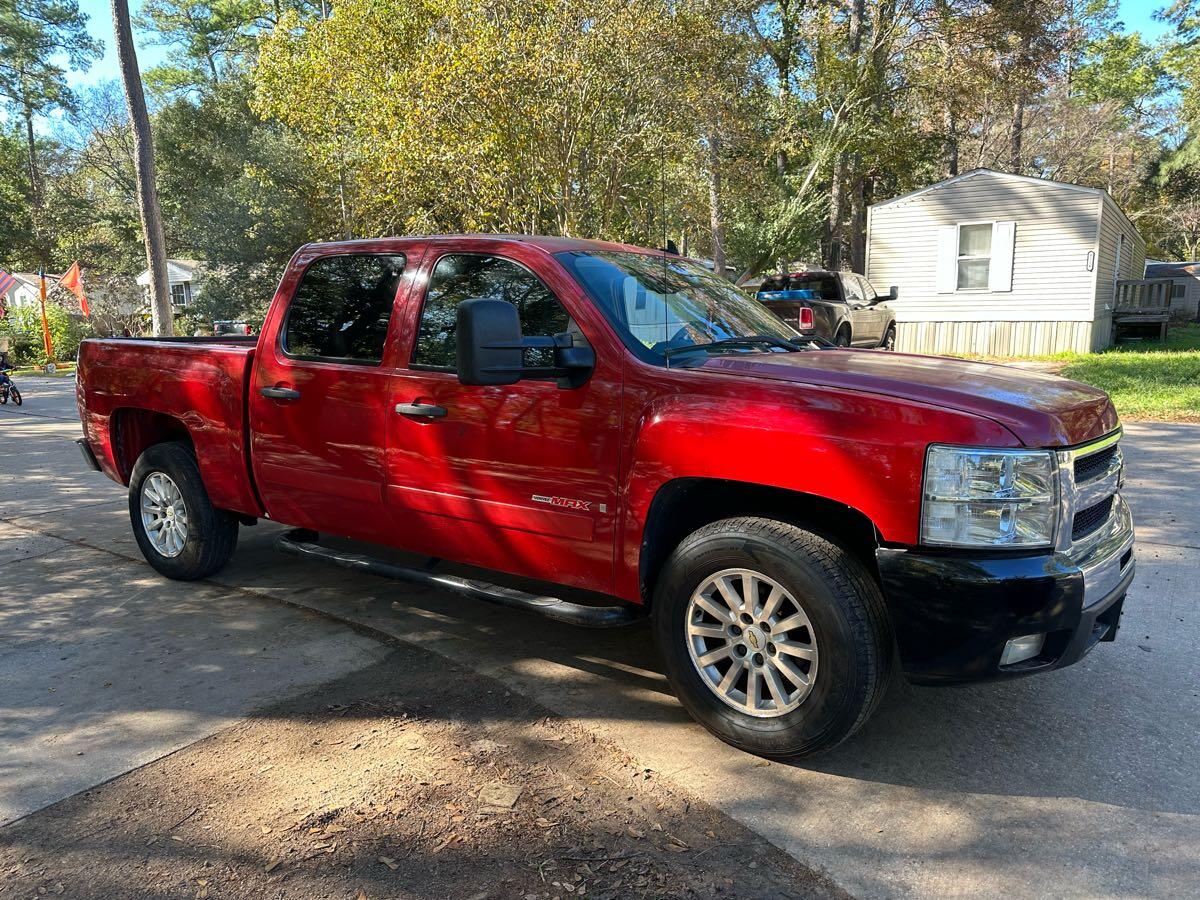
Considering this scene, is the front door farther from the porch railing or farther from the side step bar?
the porch railing

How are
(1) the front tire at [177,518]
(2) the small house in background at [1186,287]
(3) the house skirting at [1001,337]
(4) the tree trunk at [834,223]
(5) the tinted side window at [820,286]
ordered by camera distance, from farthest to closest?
(2) the small house in background at [1186,287]
(4) the tree trunk at [834,223]
(3) the house skirting at [1001,337]
(5) the tinted side window at [820,286]
(1) the front tire at [177,518]

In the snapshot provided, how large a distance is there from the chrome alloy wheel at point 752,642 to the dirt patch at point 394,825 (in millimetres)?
446

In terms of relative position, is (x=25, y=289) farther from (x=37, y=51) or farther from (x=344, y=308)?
(x=344, y=308)

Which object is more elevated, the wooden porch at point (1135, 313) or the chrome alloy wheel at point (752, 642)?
the wooden porch at point (1135, 313)

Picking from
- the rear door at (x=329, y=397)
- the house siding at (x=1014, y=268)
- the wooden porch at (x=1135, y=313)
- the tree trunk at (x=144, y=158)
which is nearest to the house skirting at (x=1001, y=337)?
the house siding at (x=1014, y=268)

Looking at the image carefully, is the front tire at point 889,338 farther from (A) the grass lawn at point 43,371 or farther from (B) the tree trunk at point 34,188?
(B) the tree trunk at point 34,188

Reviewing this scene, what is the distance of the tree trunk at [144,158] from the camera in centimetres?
1309

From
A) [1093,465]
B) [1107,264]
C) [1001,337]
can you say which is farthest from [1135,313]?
[1093,465]

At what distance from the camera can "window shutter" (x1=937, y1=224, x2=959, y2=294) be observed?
62.3 feet

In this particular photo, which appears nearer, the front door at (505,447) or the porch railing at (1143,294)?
the front door at (505,447)

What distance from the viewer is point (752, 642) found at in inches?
125

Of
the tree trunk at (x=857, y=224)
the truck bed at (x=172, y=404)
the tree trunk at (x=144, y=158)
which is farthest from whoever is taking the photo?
the tree trunk at (x=857, y=224)

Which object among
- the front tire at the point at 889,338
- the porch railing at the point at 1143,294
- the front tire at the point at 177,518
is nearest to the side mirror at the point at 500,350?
the front tire at the point at 177,518

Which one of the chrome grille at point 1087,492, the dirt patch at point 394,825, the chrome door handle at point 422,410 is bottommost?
the dirt patch at point 394,825
